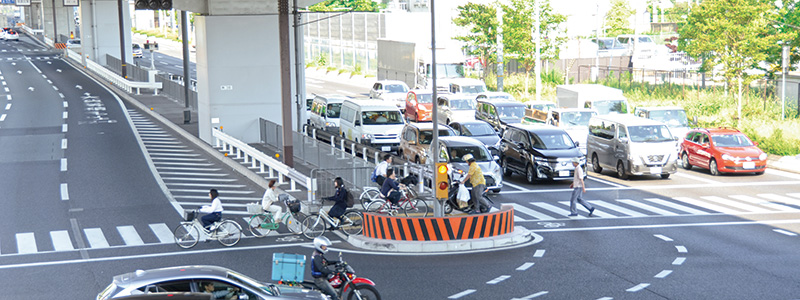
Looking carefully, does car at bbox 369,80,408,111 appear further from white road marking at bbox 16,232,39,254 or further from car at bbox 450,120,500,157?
white road marking at bbox 16,232,39,254

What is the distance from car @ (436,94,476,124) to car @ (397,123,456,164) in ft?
33.3

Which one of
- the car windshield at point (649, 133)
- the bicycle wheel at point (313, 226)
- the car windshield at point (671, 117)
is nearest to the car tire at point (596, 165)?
the car windshield at point (649, 133)

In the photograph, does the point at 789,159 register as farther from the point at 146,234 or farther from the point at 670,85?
the point at 146,234

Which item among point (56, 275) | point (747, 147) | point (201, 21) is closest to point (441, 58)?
point (201, 21)

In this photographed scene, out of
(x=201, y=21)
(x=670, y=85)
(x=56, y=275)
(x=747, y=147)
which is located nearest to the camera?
(x=56, y=275)

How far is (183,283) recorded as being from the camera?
1246 centimetres

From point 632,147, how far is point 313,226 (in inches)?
534

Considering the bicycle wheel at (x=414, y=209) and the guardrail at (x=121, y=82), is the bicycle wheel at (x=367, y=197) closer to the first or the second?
the bicycle wheel at (x=414, y=209)

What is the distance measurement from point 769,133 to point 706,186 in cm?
809

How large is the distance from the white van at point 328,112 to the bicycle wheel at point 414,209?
16085 mm

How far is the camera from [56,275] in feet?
59.1

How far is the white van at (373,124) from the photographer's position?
35562mm

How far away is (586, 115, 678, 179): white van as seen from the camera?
3058 centimetres

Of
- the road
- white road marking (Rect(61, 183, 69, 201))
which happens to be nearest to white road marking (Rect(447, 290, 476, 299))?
the road
